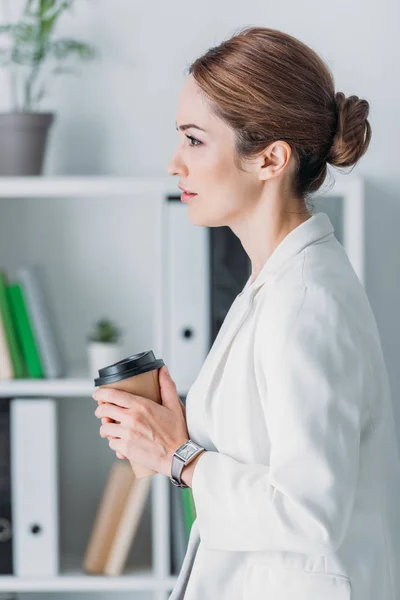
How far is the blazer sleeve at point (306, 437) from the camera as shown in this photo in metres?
0.97

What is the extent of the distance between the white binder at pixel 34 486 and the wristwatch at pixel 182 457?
3.28ft

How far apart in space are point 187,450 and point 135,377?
128 mm

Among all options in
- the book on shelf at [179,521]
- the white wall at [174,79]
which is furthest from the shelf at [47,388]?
the white wall at [174,79]

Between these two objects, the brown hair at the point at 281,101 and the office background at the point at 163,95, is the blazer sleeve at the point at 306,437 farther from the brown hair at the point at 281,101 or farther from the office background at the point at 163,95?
the office background at the point at 163,95

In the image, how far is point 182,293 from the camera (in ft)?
6.63

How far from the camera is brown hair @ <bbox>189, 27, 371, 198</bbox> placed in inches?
44.2

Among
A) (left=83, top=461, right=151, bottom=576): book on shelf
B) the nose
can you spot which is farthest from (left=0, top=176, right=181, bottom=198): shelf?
the nose

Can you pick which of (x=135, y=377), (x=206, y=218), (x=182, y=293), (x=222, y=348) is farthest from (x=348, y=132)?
(x=182, y=293)

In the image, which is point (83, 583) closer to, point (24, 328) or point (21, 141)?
point (24, 328)

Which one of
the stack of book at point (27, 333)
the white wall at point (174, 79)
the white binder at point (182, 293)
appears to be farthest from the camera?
the white wall at point (174, 79)

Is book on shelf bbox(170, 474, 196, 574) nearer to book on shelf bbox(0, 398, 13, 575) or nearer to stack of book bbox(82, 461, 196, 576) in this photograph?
stack of book bbox(82, 461, 196, 576)

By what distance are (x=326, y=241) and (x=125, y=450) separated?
15.5 inches

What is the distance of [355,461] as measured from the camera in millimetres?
999

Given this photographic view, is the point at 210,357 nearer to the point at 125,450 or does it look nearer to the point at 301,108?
the point at 125,450
